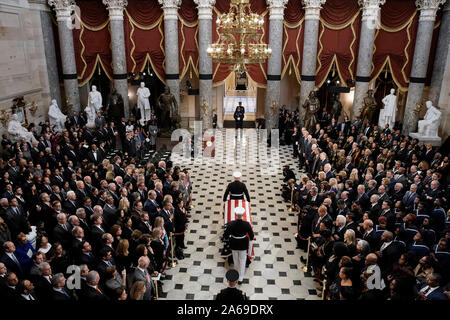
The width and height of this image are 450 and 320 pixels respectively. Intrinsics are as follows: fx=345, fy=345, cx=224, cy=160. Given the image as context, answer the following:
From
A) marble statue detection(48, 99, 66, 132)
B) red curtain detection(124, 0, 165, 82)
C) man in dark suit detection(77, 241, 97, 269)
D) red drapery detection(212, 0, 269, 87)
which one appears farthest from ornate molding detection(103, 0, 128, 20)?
man in dark suit detection(77, 241, 97, 269)

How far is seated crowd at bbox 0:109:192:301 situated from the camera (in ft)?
16.3

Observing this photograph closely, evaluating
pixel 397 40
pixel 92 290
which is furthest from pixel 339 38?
pixel 92 290

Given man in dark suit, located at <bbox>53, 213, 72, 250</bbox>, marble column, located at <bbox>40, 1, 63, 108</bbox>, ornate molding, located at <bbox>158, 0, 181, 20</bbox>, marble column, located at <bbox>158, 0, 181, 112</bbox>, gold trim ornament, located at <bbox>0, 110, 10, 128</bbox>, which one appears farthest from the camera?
marble column, located at <bbox>158, 0, 181, 112</bbox>

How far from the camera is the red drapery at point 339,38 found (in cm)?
1582

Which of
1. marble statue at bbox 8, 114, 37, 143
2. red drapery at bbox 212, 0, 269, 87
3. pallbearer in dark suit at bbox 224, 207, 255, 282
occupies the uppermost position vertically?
red drapery at bbox 212, 0, 269, 87

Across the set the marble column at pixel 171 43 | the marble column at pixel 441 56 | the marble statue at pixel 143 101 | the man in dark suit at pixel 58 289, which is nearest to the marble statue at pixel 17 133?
the marble statue at pixel 143 101

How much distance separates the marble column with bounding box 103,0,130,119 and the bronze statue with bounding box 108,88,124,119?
11.5 inches

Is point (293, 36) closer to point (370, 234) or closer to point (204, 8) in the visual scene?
point (204, 8)

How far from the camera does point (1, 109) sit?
12.7 meters

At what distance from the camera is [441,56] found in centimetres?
1537

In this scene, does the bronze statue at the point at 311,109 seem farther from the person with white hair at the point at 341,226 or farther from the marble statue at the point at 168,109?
the person with white hair at the point at 341,226

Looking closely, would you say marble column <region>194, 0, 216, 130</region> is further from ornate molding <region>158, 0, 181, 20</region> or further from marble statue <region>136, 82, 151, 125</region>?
marble statue <region>136, 82, 151, 125</region>

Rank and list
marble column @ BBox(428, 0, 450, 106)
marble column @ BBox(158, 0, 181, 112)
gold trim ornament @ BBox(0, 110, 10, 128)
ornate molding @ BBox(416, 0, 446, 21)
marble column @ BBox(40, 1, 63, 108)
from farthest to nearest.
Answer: marble column @ BBox(158, 0, 181, 112)
marble column @ BBox(40, 1, 63, 108)
marble column @ BBox(428, 0, 450, 106)
ornate molding @ BBox(416, 0, 446, 21)
gold trim ornament @ BBox(0, 110, 10, 128)
